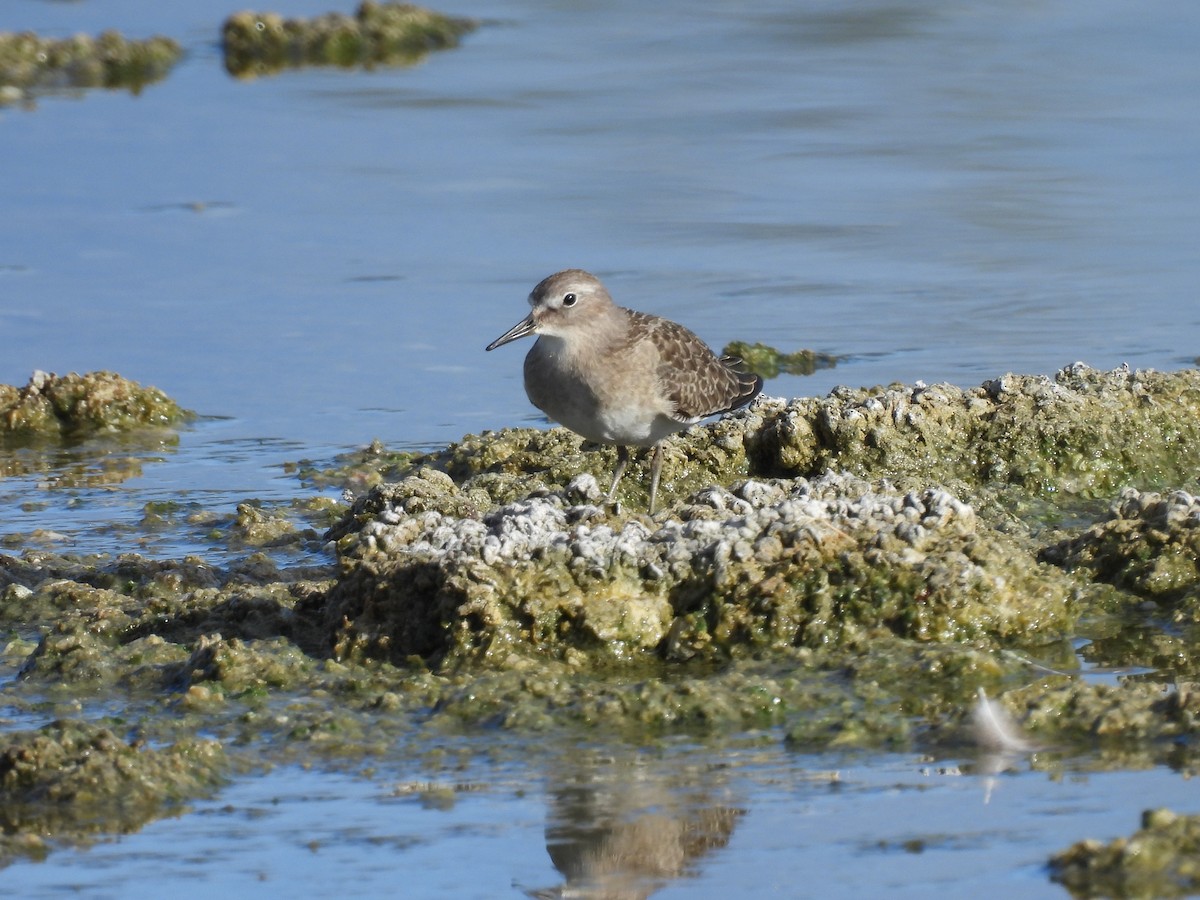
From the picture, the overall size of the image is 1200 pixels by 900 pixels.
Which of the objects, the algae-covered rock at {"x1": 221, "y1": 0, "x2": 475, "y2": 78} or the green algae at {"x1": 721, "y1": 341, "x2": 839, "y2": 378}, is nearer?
the green algae at {"x1": 721, "y1": 341, "x2": 839, "y2": 378}

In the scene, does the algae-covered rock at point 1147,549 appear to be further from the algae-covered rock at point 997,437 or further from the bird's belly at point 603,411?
the bird's belly at point 603,411

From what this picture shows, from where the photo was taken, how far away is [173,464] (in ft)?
27.8

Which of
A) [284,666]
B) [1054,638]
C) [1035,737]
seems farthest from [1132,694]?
[284,666]

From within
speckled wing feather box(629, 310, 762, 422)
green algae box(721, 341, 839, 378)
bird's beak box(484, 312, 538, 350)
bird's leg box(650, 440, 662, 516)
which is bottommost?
bird's leg box(650, 440, 662, 516)

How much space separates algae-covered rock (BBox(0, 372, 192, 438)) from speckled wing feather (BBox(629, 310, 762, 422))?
2.52m

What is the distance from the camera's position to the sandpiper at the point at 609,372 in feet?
23.4

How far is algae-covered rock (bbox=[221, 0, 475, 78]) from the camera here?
16875 millimetres

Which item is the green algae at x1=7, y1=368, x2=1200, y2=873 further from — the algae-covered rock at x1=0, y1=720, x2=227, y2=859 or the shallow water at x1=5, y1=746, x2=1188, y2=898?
the shallow water at x1=5, y1=746, x2=1188, y2=898

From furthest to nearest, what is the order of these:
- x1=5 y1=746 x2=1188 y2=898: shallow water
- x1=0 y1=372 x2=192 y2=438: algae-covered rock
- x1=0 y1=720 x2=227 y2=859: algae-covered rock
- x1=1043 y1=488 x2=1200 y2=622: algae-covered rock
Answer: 1. x1=0 y1=372 x2=192 y2=438: algae-covered rock
2. x1=1043 y1=488 x2=1200 y2=622: algae-covered rock
3. x1=0 y1=720 x2=227 y2=859: algae-covered rock
4. x1=5 y1=746 x2=1188 y2=898: shallow water

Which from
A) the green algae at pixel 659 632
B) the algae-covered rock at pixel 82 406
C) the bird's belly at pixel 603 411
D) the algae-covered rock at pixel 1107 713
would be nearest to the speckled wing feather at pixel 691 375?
the bird's belly at pixel 603 411

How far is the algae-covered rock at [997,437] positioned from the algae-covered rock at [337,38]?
10.4 meters

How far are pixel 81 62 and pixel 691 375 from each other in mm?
10327

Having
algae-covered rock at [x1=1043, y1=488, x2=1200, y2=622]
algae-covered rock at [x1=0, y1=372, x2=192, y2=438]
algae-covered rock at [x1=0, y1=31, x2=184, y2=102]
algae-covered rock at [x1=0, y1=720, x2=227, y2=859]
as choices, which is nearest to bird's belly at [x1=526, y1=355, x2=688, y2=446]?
algae-covered rock at [x1=1043, y1=488, x2=1200, y2=622]

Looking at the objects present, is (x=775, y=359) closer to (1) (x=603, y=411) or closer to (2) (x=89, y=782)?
(1) (x=603, y=411)
